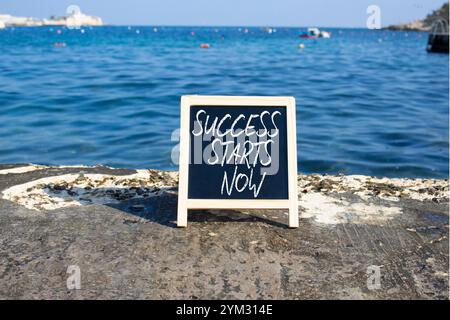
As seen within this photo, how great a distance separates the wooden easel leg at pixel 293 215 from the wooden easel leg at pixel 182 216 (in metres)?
0.72

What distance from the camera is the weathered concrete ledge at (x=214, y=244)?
283 cm

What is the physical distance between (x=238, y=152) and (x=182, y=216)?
23.6 inches

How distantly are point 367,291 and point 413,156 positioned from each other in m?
6.28

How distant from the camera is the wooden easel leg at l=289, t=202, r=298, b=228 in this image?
3.58m

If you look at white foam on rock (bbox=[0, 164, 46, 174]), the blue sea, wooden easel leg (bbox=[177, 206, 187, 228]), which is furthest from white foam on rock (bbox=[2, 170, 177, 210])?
the blue sea

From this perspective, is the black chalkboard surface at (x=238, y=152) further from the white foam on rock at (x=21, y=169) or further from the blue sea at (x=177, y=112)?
the blue sea at (x=177, y=112)

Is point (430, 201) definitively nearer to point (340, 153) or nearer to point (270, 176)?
point (270, 176)

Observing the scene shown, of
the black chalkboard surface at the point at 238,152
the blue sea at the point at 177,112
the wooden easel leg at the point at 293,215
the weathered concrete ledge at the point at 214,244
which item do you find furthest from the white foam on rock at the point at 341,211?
the blue sea at the point at 177,112

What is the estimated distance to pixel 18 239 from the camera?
11.1 ft

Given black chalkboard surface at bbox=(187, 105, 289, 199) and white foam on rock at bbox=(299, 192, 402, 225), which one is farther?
white foam on rock at bbox=(299, 192, 402, 225)

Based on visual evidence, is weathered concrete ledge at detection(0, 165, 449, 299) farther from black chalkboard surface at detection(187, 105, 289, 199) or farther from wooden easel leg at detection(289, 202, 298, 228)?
black chalkboard surface at detection(187, 105, 289, 199)

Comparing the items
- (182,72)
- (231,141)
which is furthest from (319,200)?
(182,72)

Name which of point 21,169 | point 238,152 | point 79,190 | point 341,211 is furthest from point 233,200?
point 21,169

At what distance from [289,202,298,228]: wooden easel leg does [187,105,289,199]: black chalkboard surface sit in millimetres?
89
